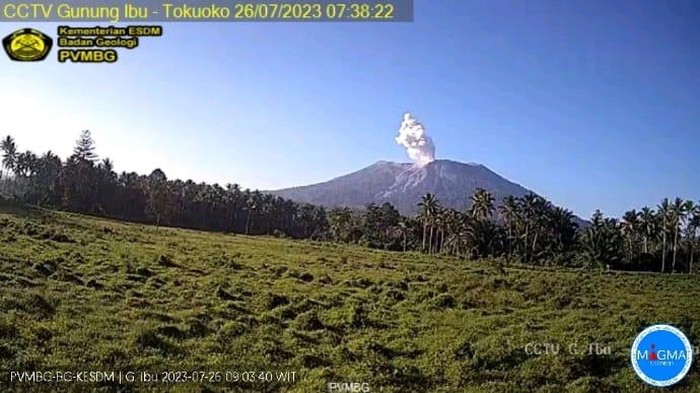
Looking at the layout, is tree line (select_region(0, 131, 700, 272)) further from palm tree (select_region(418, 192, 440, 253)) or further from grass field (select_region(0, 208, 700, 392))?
grass field (select_region(0, 208, 700, 392))

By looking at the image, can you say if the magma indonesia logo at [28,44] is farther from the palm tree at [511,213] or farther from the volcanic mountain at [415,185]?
the volcanic mountain at [415,185]

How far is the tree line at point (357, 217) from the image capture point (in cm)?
5100

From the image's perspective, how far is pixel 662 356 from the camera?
8656 millimetres

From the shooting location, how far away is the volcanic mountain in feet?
340

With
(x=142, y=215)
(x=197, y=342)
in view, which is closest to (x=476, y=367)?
(x=197, y=342)

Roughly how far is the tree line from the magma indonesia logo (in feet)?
138

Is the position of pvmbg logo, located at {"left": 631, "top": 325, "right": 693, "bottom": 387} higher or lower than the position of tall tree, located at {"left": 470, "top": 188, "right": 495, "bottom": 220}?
lower

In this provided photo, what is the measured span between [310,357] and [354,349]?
1.32 meters

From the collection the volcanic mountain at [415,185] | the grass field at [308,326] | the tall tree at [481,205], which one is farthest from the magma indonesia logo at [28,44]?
the volcanic mountain at [415,185]

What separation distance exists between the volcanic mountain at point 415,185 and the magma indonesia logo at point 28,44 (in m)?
79.1

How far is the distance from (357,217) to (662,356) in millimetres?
71005

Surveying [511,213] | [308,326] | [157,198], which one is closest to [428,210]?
[511,213]

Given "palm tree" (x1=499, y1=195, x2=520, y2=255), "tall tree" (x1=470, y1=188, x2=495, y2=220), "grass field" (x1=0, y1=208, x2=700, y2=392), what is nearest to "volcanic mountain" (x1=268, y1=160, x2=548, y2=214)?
"tall tree" (x1=470, y1=188, x2=495, y2=220)

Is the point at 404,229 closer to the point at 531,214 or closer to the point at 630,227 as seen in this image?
the point at 531,214
